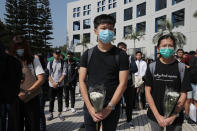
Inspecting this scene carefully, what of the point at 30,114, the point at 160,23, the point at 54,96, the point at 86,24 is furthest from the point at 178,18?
the point at 30,114

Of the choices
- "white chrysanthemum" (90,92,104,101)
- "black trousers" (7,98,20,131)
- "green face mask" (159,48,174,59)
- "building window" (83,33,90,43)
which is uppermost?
"building window" (83,33,90,43)

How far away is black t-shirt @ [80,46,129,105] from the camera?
225 cm

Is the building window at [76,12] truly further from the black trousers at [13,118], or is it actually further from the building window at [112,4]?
the black trousers at [13,118]

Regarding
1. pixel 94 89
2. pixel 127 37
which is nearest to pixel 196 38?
pixel 127 37

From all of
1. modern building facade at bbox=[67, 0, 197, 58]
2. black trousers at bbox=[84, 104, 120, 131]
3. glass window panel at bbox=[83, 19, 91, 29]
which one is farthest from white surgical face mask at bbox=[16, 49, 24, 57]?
glass window panel at bbox=[83, 19, 91, 29]

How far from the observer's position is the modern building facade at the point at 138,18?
941 inches

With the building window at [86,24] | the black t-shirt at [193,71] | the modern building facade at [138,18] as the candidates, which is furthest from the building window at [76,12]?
the black t-shirt at [193,71]

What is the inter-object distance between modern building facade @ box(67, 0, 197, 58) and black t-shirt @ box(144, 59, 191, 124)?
22.6m

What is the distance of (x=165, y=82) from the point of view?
8.06 ft

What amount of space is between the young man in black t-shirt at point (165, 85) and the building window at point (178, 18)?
26.0 metres

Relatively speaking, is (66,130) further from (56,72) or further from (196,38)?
(196,38)

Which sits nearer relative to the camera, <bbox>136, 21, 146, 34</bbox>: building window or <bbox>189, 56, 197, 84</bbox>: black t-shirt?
A: <bbox>189, 56, 197, 84</bbox>: black t-shirt

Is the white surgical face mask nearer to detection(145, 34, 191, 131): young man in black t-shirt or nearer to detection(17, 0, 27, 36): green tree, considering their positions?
detection(145, 34, 191, 131): young man in black t-shirt

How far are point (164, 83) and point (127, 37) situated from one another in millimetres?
33240
